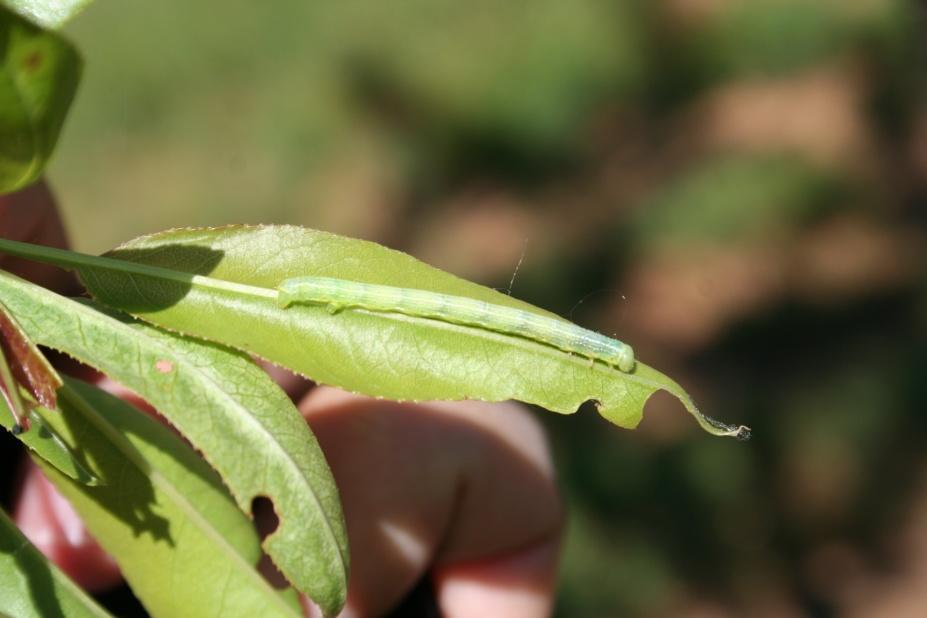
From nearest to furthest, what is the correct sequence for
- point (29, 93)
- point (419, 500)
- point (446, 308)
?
point (29, 93)
point (446, 308)
point (419, 500)

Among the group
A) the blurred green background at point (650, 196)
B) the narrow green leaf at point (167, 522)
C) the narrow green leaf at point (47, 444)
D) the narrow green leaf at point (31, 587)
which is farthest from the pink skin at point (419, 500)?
the blurred green background at point (650, 196)

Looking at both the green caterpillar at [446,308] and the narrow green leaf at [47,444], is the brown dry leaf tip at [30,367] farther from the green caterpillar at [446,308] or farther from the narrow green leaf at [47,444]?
the green caterpillar at [446,308]

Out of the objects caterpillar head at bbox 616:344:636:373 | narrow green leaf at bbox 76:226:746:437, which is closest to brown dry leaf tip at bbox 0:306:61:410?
narrow green leaf at bbox 76:226:746:437

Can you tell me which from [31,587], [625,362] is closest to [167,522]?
[31,587]

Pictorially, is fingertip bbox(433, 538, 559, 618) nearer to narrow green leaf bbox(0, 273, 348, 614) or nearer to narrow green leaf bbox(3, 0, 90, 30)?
narrow green leaf bbox(0, 273, 348, 614)

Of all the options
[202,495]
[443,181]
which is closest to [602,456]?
[443,181]

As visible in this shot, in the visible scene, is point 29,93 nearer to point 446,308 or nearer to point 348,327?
point 348,327
